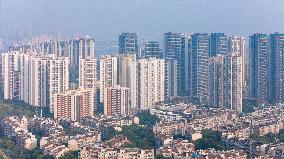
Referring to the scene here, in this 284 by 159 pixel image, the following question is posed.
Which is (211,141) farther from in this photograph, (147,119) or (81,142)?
(147,119)

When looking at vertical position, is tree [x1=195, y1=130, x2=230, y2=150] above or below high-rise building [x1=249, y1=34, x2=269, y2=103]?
below

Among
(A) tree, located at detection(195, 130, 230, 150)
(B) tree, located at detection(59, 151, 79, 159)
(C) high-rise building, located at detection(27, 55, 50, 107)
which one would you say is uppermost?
(C) high-rise building, located at detection(27, 55, 50, 107)

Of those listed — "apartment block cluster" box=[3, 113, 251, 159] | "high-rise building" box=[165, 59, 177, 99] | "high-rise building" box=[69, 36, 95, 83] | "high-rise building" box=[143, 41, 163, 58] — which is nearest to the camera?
"apartment block cluster" box=[3, 113, 251, 159]

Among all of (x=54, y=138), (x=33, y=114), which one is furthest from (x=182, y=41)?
(x=54, y=138)

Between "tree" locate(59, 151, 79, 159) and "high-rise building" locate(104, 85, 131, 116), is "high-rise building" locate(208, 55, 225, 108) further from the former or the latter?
"tree" locate(59, 151, 79, 159)

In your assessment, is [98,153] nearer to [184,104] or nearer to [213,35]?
[184,104]

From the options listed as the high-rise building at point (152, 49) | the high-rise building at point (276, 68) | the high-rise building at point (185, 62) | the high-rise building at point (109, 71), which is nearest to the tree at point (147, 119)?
the high-rise building at point (109, 71)

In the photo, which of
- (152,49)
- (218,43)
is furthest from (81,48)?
(218,43)

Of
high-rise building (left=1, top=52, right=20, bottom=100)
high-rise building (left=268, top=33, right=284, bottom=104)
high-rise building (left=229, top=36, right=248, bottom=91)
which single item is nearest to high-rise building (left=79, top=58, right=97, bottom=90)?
high-rise building (left=1, top=52, right=20, bottom=100)
